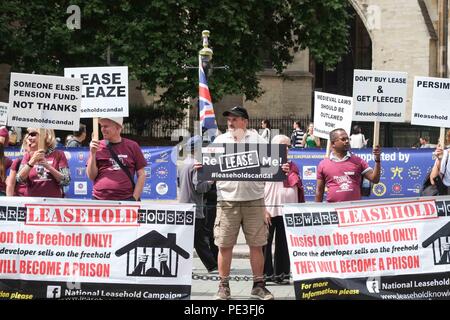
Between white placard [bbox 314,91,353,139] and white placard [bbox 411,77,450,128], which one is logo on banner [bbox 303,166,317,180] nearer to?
white placard [bbox 314,91,353,139]

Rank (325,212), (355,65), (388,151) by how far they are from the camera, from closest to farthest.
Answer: (325,212)
(388,151)
(355,65)

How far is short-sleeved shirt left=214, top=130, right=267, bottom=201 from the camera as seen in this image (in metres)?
9.56

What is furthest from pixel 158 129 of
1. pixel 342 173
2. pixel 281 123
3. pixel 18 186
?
pixel 342 173

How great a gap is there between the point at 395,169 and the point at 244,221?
984 cm

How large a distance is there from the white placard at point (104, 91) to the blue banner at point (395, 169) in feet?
30.1

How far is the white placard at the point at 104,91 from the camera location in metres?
9.98

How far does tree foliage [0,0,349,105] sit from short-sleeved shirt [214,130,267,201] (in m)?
20.0

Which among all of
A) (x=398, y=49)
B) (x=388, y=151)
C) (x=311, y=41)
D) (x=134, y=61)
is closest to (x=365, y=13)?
(x=398, y=49)

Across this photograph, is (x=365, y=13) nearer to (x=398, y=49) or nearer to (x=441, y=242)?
(x=398, y=49)

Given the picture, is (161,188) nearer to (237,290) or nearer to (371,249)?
(237,290)

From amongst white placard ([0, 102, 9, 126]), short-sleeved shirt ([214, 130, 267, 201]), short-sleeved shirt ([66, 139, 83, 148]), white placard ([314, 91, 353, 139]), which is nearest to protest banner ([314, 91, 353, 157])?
white placard ([314, 91, 353, 139])

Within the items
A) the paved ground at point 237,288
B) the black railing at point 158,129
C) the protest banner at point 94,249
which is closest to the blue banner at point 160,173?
the paved ground at point 237,288
